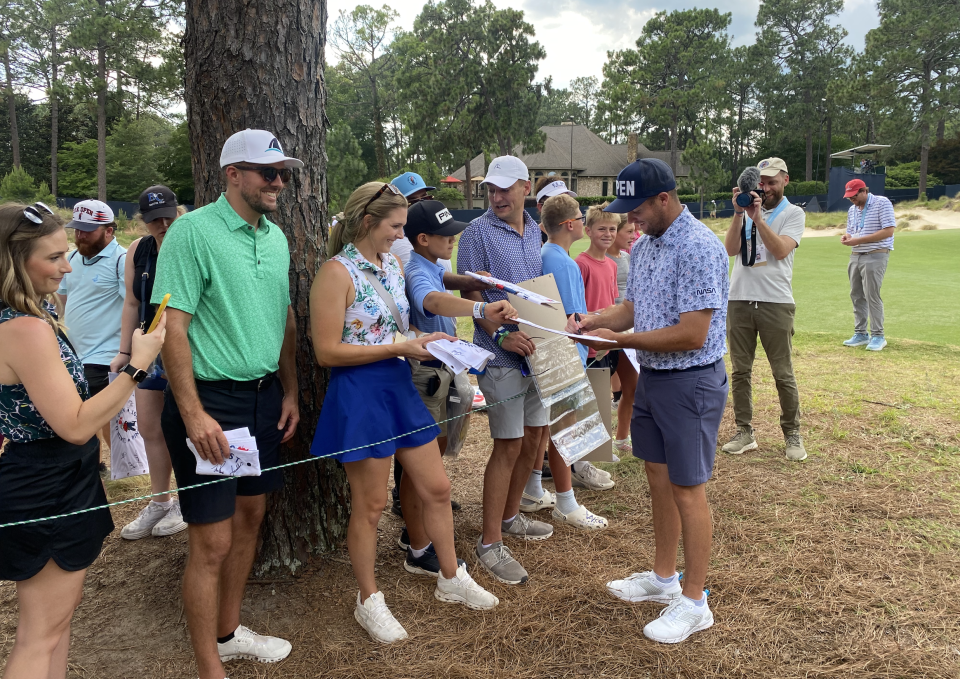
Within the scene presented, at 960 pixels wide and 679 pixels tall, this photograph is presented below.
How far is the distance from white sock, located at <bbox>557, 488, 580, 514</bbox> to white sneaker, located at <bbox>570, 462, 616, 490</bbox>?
52cm

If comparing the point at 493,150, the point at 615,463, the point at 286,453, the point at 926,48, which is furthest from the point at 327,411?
the point at 926,48

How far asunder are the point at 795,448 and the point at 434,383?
3.23 meters

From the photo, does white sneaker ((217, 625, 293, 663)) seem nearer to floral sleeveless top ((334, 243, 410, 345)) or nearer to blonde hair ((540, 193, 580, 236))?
floral sleeveless top ((334, 243, 410, 345))

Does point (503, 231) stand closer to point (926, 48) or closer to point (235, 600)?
point (235, 600)

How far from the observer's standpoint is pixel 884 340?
8.77 metres

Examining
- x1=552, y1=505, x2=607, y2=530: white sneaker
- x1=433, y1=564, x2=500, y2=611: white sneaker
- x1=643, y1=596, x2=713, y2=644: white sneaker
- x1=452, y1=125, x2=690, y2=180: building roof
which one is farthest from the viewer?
x1=452, y1=125, x2=690, y2=180: building roof

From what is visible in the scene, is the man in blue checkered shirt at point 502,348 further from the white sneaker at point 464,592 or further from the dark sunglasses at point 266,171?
the dark sunglasses at point 266,171

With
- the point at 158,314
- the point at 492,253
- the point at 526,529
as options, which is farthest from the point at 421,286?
the point at 526,529

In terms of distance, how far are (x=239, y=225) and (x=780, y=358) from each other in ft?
13.7

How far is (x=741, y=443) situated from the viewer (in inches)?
211

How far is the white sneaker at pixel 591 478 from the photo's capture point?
15.7 feet

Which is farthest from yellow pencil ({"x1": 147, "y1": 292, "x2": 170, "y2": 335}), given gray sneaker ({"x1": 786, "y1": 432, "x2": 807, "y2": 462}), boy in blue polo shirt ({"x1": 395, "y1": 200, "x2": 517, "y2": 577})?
gray sneaker ({"x1": 786, "y1": 432, "x2": 807, "y2": 462})

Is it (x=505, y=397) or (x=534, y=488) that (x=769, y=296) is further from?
(x=505, y=397)

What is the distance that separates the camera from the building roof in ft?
191
